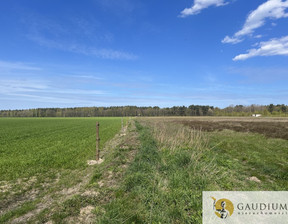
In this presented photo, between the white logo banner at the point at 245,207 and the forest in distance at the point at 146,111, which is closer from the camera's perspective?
the white logo banner at the point at 245,207

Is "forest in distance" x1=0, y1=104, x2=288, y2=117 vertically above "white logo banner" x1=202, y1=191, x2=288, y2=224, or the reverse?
"forest in distance" x1=0, y1=104, x2=288, y2=117

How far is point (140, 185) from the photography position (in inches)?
205

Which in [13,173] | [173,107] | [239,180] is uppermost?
[173,107]

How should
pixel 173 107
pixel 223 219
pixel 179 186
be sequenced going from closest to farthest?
1. pixel 223 219
2. pixel 179 186
3. pixel 173 107

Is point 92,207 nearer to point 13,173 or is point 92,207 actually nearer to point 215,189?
point 215,189

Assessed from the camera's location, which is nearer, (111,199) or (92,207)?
(92,207)

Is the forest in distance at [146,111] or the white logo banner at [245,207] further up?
the forest in distance at [146,111]

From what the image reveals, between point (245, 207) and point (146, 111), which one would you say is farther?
point (146, 111)

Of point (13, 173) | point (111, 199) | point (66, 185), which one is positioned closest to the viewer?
point (111, 199)

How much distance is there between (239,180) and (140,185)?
3.89 m

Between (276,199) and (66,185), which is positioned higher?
(276,199)

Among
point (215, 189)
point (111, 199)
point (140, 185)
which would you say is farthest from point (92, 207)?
point (215, 189)

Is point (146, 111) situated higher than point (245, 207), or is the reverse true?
point (146, 111)

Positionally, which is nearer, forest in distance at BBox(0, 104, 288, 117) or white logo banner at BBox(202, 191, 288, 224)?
white logo banner at BBox(202, 191, 288, 224)
